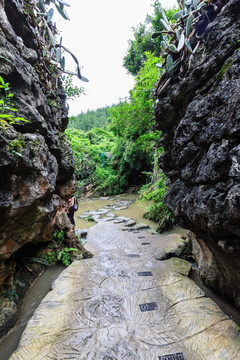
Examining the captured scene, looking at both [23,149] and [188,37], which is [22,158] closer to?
[23,149]

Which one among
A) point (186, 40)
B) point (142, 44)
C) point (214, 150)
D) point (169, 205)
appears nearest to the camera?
point (214, 150)

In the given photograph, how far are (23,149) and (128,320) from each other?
2782 mm

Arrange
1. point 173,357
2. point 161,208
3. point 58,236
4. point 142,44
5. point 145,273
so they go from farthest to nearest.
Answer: point 142,44 < point 161,208 < point 58,236 < point 145,273 < point 173,357

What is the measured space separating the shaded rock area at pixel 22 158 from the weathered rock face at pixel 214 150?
2441mm

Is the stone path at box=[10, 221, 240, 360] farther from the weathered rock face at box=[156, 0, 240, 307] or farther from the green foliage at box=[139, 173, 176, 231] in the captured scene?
the green foliage at box=[139, 173, 176, 231]

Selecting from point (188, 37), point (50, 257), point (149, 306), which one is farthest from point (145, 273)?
point (188, 37)

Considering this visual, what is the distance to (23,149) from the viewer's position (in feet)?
7.67

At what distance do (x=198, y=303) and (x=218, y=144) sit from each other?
236cm

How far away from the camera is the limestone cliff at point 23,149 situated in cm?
221

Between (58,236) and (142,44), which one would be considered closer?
(58,236)

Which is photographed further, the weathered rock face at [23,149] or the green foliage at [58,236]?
the green foliage at [58,236]

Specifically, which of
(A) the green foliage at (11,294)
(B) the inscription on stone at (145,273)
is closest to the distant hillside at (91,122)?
(B) the inscription on stone at (145,273)

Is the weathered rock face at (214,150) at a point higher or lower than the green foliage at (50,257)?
higher

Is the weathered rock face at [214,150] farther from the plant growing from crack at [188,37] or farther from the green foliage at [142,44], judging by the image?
the green foliage at [142,44]
